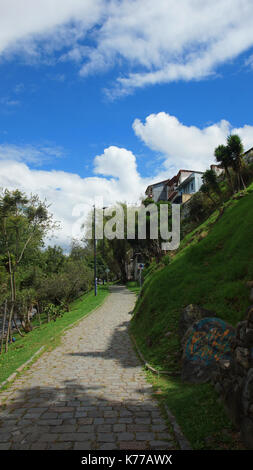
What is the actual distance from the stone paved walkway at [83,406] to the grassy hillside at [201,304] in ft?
1.55

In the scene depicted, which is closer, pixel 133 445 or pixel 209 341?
pixel 133 445

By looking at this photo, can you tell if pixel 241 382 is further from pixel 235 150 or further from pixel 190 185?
pixel 190 185

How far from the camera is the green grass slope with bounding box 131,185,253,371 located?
28.0 feet

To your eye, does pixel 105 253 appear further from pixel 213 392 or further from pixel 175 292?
pixel 213 392

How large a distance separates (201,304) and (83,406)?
4691 millimetres

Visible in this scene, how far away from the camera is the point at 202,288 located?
32.9ft

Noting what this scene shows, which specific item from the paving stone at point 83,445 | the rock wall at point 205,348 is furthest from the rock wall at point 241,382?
the paving stone at point 83,445

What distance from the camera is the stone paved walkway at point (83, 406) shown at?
14.6 ft

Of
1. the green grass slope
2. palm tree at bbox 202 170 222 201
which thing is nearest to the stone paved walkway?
the green grass slope

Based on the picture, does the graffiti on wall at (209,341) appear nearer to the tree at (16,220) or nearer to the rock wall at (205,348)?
the rock wall at (205,348)

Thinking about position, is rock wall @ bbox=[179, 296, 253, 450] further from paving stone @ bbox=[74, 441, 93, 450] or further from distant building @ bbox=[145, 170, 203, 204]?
distant building @ bbox=[145, 170, 203, 204]

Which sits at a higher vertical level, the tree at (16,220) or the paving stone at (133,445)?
the tree at (16,220)

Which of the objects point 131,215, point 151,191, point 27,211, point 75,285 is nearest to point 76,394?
point 27,211

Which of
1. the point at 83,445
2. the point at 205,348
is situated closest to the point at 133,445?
the point at 83,445
